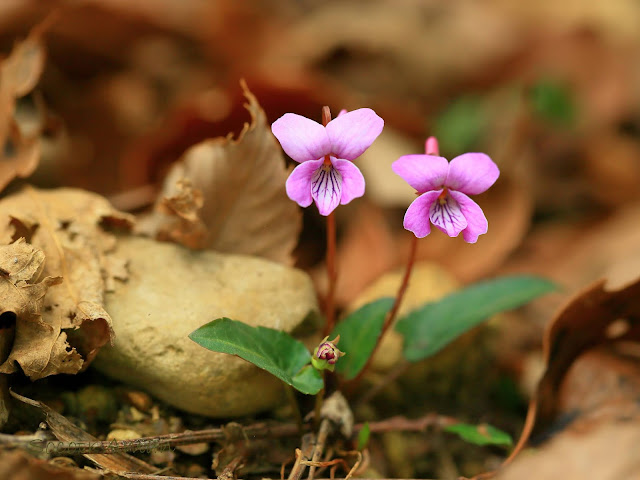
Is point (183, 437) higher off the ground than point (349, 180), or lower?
lower

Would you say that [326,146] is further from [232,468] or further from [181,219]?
[232,468]

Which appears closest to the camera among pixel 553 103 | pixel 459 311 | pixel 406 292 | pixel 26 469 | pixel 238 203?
pixel 26 469

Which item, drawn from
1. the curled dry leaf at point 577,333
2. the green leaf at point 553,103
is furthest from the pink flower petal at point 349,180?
the green leaf at point 553,103

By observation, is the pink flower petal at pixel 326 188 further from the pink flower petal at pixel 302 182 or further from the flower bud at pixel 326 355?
the flower bud at pixel 326 355

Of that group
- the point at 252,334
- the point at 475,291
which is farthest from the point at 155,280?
the point at 475,291

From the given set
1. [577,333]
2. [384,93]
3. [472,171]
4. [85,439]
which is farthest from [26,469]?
[384,93]

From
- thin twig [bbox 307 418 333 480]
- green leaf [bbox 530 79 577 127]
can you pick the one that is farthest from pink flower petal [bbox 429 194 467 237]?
green leaf [bbox 530 79 577 127]
